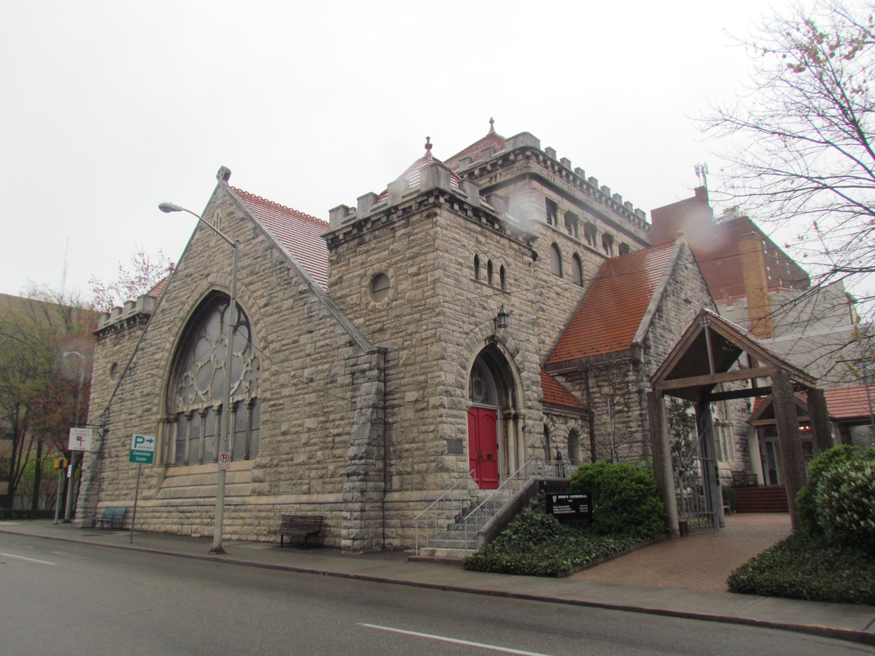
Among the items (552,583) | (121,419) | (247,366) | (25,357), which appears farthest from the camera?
(25,357)

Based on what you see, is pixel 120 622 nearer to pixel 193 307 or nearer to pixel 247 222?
pixel 247 222

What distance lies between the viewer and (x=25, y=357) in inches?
1400

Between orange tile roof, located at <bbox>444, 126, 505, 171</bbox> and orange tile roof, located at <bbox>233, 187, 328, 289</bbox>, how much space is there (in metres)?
6.81

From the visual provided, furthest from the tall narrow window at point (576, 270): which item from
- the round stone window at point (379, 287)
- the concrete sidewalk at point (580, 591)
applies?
the concrete sidewalk at point (580, 591)

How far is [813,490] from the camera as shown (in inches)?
449

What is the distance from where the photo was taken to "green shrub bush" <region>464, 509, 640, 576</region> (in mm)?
11430

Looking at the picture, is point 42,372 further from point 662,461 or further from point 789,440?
point 789,440

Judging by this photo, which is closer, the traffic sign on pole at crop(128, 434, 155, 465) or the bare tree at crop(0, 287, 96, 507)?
the traffic sign on pole at crop(128, 434, 155, 465)

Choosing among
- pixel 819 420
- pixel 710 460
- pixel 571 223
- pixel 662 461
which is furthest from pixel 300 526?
pixel 571 223

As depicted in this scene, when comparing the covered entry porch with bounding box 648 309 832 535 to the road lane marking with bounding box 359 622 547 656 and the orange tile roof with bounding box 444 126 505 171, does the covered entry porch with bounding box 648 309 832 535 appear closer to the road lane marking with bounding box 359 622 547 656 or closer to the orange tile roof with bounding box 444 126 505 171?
the road lane marking with bounding box 359 622 547 656

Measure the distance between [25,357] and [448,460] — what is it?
103 feet

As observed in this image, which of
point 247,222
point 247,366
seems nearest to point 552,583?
point 247,366

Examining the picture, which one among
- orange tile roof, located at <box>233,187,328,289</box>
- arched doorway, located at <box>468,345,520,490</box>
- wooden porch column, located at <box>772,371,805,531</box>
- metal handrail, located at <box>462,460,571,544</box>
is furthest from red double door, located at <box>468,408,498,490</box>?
wooden porch column, located at <box>772,371,805,531</box>

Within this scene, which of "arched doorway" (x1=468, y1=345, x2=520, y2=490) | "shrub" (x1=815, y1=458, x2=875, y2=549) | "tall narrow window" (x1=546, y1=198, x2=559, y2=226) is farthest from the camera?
"tall narrow window" (x1=546, y1=198, x2=559, y2=226)
